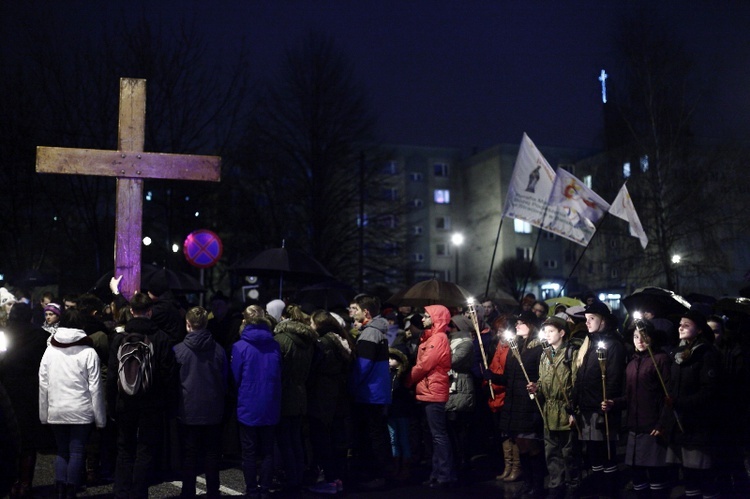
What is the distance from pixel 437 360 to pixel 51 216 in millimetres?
15791

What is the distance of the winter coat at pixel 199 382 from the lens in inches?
324

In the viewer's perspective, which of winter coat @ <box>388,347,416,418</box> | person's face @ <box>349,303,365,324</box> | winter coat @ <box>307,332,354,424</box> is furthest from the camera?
winter coat @ <box>388,347,416,418</box>

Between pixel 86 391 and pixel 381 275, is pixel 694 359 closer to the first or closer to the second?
pixel 86 391

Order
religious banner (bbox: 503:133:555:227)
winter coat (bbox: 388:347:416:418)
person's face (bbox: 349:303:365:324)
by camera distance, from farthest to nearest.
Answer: religious banner (bbox: 503:133:555:227) < winter coat (bbox: 388:347:416:418) < person's face (bbox: 349:303:365:324)

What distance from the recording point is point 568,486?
9.10m

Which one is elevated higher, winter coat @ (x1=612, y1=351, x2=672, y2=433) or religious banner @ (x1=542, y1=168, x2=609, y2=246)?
religious banner @ (x1=542, y1=168, x2=609, y2=246)

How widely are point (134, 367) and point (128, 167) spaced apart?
3.64 m

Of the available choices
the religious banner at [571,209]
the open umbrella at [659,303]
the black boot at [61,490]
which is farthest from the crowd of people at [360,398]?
the religious banner at [571,209]

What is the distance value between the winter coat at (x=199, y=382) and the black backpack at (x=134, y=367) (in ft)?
1.44

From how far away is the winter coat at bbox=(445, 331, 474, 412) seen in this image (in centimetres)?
1027

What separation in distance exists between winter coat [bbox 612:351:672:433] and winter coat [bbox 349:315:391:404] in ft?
9.27

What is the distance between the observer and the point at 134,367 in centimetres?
789

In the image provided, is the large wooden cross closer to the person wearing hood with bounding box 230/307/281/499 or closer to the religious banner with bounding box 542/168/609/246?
the person wearing hood with bounding box 230/307/281/499

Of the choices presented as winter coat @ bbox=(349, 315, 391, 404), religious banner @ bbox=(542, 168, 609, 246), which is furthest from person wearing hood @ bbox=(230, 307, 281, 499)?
religious banner @ bbox=(542, 168, 609, 246)
